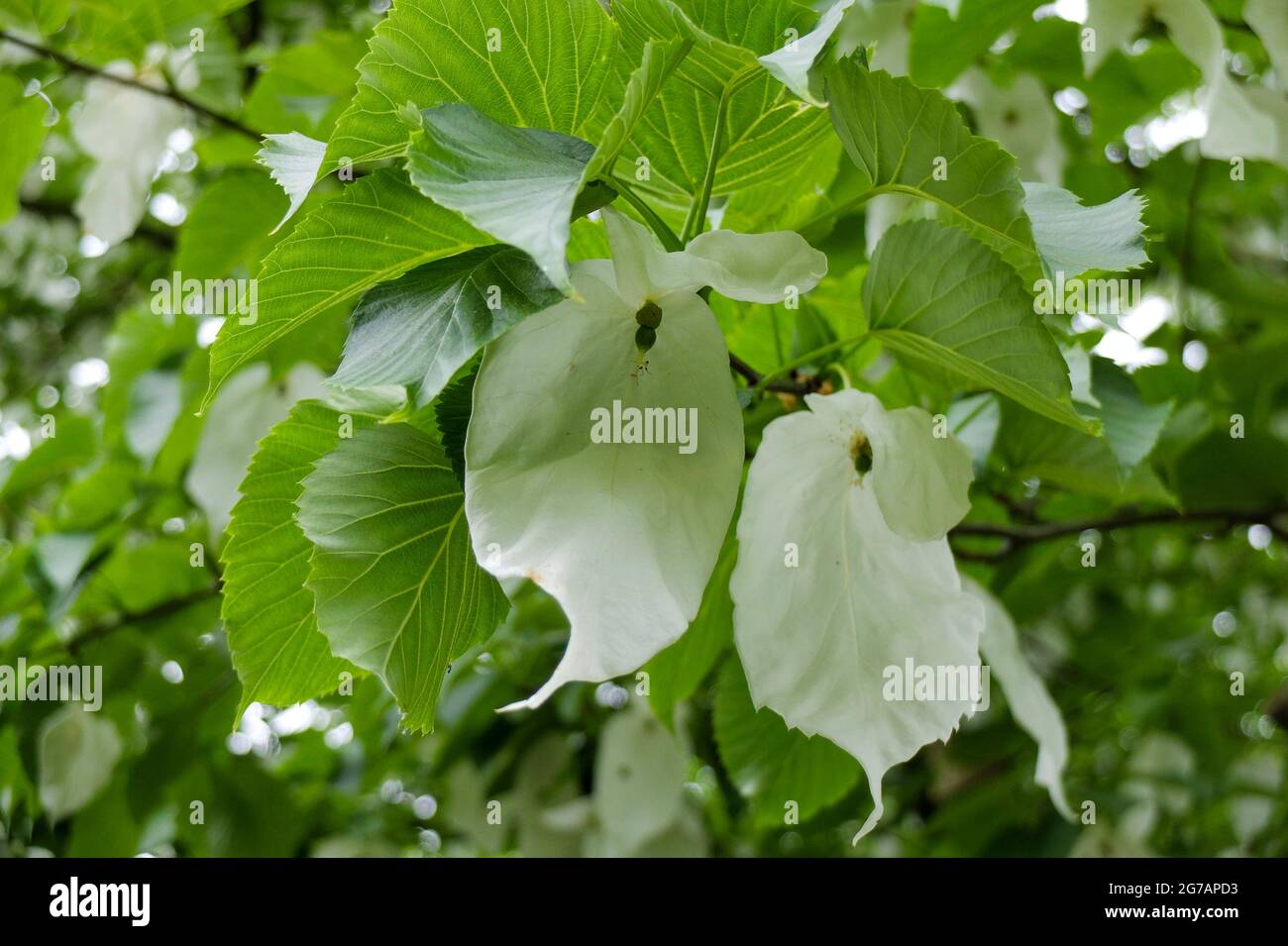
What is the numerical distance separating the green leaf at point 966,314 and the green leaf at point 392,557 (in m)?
0.19

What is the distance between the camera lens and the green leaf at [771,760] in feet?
2.63

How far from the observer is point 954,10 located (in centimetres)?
77

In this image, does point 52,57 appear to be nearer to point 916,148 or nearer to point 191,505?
point 191,505

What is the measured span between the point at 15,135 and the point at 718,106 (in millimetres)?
856

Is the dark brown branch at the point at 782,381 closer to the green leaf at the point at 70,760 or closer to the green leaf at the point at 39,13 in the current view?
the green leaf at the point at 39,13

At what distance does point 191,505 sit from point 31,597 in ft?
0.58

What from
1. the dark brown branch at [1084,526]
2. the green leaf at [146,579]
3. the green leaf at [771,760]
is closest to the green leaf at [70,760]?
the green leaf at [146,579]

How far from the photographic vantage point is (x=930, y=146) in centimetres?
41

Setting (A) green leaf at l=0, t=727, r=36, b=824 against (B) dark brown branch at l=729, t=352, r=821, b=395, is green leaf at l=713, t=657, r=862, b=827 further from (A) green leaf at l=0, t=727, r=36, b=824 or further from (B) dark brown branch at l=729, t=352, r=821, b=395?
(A) green leaf at l=0, t=727, r=36, b=824

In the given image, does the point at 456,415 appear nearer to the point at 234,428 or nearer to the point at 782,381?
the point at 782,381

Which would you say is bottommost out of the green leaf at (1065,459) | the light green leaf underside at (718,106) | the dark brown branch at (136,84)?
the green leaf at (1065,459)

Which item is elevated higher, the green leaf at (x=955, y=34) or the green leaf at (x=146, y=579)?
the green leaf at (x=955, y=34)

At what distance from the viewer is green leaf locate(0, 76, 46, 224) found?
102 cm

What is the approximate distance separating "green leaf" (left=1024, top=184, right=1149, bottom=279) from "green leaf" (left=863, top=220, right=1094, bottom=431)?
0.06ft
